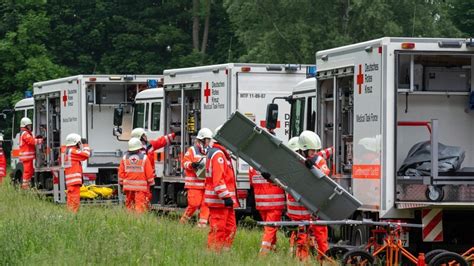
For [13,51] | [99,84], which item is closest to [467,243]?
[99,84]

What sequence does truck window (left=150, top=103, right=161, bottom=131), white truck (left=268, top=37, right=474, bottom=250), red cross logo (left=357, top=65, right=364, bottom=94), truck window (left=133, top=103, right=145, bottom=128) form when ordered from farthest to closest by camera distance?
truck window (left=133, top=103, right=145, bottom=128), truck window (left=150, top=103, right=161, bottom=131), red cross logo (left=357, top=65, right=364, bottom=94), white truck (left=268, top=37, right=474, bottom=250)

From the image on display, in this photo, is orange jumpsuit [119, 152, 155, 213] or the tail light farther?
orange jumpsuit [119, 152, 155, 213]

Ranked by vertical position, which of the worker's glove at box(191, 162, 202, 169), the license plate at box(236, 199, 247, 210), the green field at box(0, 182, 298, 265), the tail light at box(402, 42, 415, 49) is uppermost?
the tail light at box(402, 42, 415, 49)

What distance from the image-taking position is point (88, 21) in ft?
186

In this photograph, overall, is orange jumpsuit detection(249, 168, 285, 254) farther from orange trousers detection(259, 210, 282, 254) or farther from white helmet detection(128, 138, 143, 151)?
white helmet detection(128, 138, 143, 151)

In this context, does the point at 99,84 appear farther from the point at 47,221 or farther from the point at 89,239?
the point at 89,239

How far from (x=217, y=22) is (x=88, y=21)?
5.99 metres

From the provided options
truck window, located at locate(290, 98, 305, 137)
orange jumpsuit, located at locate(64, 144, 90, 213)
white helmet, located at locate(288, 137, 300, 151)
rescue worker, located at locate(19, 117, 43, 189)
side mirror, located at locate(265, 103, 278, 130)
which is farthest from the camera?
rescue worker, located at locate(19, 117, 43, 189)

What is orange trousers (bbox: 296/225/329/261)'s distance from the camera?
46.2 ft

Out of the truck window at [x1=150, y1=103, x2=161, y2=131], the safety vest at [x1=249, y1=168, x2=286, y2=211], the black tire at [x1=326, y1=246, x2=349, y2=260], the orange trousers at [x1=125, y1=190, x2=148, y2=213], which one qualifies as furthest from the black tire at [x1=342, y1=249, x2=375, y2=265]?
the truck window at [x1=150, y1=103, x2=161, y2=131]

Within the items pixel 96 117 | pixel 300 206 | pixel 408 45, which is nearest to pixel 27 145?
pixel 96 117

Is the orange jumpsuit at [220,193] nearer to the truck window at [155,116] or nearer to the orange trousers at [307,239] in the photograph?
the orange trousers at [307,239]

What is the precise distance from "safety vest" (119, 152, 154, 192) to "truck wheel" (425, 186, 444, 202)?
704cm

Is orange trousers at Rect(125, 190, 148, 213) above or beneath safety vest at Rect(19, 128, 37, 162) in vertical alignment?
beneath
